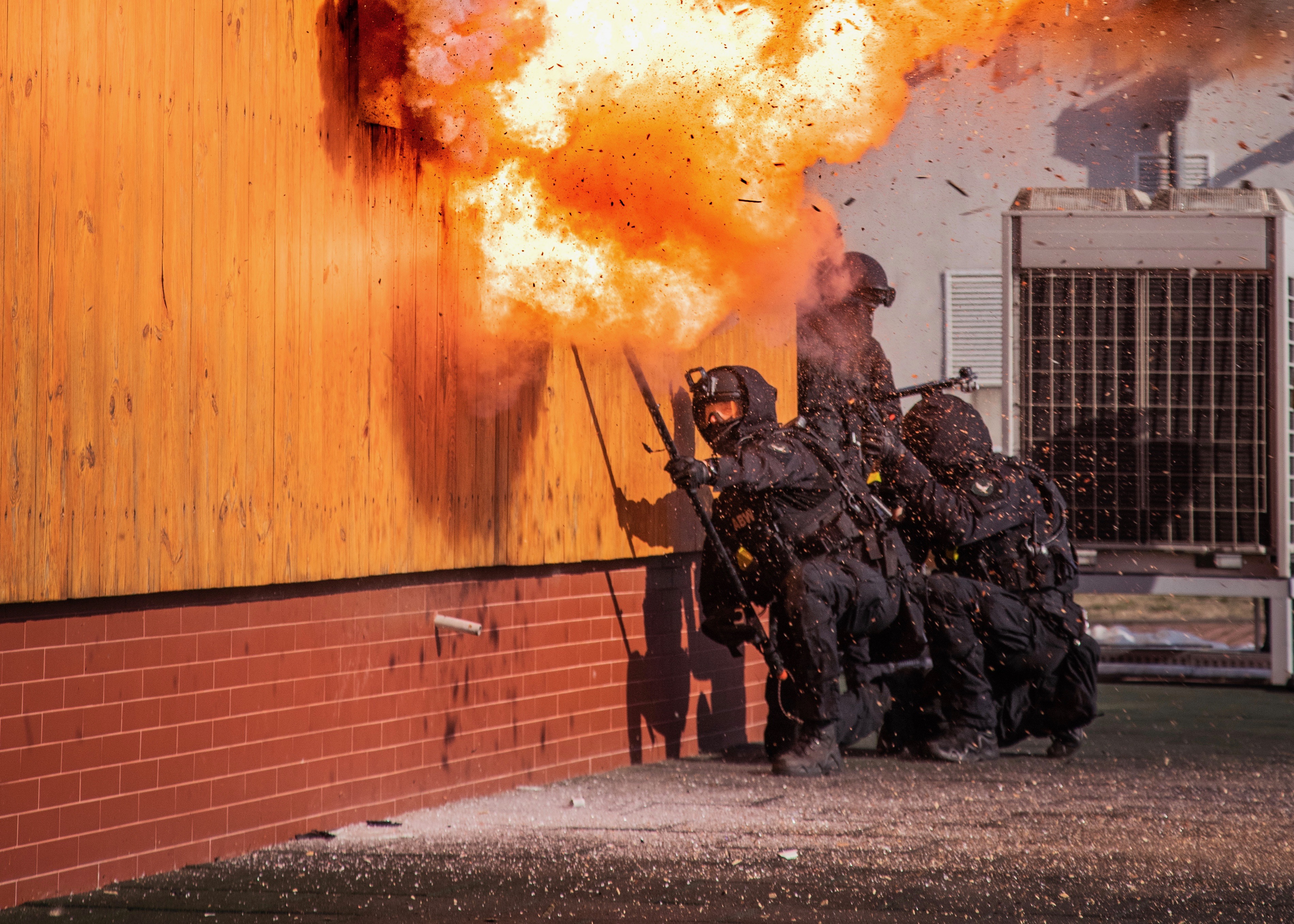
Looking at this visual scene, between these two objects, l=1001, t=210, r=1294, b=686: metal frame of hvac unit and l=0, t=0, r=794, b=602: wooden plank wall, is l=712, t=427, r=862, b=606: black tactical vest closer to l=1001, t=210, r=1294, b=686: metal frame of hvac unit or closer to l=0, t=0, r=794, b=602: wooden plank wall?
l=0, t=0, r=794, b=602: wooden plank wall

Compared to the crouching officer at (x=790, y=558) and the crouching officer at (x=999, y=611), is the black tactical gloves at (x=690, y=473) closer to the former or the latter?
the crouching officer at (x=790, y=558)

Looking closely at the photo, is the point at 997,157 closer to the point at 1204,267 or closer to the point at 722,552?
the point at 1204,267

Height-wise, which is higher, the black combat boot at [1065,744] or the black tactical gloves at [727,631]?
the black tactical gloves at [727,631]

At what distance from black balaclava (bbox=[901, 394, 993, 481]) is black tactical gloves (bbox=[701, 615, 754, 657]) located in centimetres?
155

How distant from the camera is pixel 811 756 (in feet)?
28.2

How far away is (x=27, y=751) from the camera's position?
561 centimetres

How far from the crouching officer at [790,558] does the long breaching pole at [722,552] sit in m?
0.06

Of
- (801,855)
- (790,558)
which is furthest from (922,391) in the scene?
(801,855)

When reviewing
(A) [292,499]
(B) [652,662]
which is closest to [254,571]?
(A) [292,499]

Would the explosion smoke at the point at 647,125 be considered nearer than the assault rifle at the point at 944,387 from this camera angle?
Yes

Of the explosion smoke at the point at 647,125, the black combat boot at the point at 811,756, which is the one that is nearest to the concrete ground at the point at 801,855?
the black combat boot at the point at 811,756

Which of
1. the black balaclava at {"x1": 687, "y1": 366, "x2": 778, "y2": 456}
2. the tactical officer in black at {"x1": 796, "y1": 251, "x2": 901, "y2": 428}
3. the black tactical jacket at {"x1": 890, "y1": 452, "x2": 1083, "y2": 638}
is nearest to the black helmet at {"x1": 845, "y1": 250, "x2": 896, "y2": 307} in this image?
the tactical officer in black at {"x1": 796, "y1": 251, "x2": 901, "y2": 428}

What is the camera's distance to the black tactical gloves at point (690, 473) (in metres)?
8.25

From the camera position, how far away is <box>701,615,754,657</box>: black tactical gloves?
894 cm
